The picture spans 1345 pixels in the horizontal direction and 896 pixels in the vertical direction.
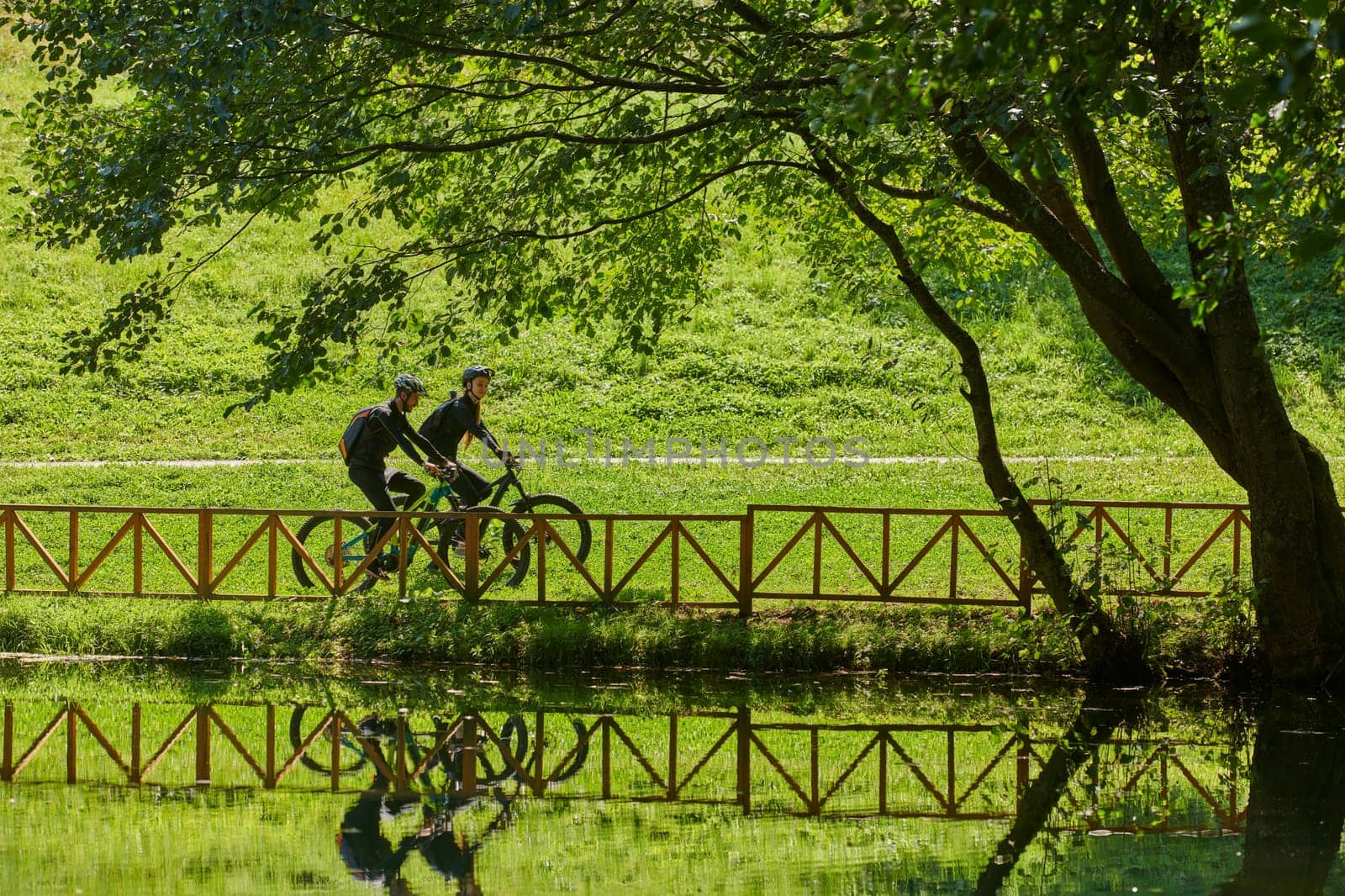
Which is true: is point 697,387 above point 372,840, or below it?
above

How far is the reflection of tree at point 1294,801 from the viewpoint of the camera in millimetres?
7188

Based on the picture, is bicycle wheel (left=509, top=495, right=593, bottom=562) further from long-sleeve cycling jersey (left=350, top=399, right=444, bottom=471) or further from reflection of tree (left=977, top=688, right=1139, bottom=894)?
reflection of tree (left=977, top=688, right=1139, bottom=894)

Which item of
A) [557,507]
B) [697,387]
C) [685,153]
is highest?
[685,153]

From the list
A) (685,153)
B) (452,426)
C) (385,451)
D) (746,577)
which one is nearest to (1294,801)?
(746,577)

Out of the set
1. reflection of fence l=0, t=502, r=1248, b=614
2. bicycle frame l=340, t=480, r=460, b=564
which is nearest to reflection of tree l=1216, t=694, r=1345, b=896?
reflection of fence l=0, t=502, r=1248, b=614

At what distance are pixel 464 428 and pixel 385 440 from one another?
0.75m

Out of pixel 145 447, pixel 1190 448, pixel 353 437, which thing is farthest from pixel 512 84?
pixel 1190 448

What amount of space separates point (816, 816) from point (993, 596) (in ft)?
19.7

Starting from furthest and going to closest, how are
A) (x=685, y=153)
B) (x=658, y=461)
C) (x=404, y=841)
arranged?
(x=658, y=461)
(x=685, y=153)
(x=404, y=841)

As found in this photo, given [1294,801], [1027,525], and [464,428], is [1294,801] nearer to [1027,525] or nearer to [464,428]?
[1027,525]

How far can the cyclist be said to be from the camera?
13.6 m

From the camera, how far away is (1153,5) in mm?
9539

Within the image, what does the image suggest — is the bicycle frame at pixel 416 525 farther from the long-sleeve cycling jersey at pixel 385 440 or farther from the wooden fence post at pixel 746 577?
the wooden fence post at pixel 746 577

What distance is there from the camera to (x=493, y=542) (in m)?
14.5
